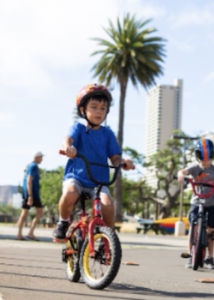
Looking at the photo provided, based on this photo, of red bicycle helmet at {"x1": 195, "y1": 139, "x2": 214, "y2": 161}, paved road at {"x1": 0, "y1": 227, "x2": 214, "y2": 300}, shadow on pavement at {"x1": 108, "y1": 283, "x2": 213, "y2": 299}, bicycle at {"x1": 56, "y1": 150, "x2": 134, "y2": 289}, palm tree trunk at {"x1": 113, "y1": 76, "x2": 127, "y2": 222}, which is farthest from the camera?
palm tree trunk at {"x1": 113, "y1": 76, "x2": 127, "y2": 222}

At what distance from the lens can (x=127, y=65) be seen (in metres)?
34.8

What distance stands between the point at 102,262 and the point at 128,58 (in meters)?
32.3

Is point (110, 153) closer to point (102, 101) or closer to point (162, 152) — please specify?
point (102, 101)

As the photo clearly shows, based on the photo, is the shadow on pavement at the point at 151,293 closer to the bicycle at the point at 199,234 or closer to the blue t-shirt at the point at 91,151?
the blue t-shirt at the point at 91,151

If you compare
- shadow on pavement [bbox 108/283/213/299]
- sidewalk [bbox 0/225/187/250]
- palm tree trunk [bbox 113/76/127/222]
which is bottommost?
sidewalk [bbox 0/225/187/250]

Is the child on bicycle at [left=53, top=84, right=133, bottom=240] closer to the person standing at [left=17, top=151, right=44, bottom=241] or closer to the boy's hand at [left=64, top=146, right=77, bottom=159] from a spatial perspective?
the boy's hand at [left=64, top=146, right=77, bottom=159]

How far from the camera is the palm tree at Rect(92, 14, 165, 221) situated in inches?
1357

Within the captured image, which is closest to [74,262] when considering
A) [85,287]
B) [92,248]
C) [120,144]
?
[85,287]

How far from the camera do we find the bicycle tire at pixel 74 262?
12.6 ft

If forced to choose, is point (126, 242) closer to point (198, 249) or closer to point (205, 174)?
point (205, 174)

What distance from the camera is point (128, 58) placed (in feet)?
115

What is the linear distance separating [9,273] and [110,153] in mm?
1386

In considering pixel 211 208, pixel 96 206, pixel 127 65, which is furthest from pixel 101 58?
pixel 96 206

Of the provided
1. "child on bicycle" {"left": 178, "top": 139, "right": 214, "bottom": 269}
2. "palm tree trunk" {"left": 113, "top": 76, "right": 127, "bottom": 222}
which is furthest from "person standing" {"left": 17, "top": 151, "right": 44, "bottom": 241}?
"palm tree trunk" {"left": 113, "top": 76, "right": 127, "bottom": 222}
